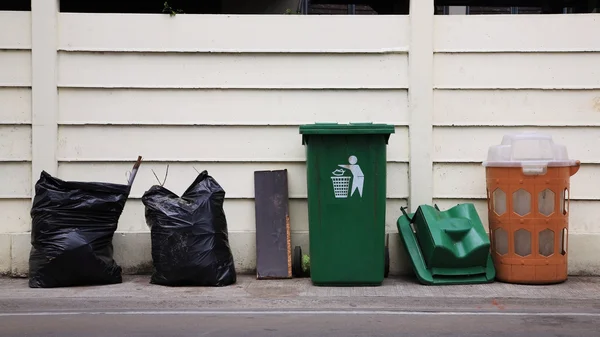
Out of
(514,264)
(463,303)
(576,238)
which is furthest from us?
(576,238)

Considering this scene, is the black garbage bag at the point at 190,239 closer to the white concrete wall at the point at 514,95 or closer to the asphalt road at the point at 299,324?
the asphalt road at the point at 299,324

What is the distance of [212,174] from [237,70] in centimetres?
101

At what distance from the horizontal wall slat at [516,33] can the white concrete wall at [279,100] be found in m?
0.01

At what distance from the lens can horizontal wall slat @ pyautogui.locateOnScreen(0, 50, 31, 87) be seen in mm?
7500

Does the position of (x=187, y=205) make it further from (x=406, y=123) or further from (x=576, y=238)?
(x=576, y=238)

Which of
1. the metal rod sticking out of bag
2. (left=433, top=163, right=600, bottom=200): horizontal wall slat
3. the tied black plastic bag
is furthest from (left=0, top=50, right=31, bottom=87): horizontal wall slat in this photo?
(left=433, top=163, right=600, bottom=200): horizontal wall slat

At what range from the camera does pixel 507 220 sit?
6957mm

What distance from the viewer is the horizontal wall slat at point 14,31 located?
748 centimetres

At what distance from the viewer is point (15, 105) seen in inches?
296

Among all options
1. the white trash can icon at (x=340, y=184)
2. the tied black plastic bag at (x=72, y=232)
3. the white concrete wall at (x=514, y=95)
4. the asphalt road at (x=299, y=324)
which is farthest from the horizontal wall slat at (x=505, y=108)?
the tied black plastic bag at (x=72, y=232)

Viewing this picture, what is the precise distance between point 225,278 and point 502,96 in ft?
10.1

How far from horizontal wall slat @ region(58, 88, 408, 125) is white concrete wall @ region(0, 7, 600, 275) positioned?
0.5 inches

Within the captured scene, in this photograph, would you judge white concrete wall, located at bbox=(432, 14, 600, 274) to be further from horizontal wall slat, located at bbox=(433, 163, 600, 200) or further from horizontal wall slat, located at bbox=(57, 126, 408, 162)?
horizontal wall slat, located at bbox=(57, 126, 408, 162)

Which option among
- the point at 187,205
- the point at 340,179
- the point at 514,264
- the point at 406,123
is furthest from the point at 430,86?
the point at 187,205
